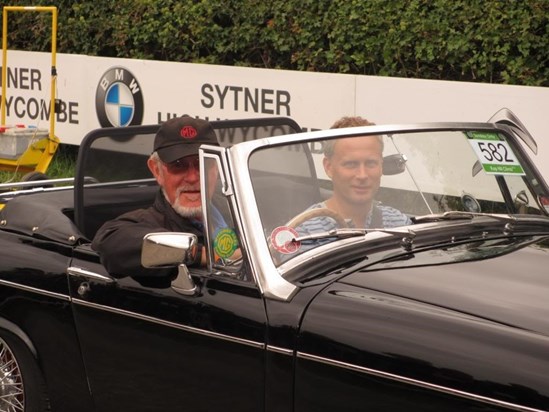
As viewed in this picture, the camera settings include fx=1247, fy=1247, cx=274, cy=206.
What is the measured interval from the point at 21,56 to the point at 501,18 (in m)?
6.87

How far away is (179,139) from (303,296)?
1065 millimetres

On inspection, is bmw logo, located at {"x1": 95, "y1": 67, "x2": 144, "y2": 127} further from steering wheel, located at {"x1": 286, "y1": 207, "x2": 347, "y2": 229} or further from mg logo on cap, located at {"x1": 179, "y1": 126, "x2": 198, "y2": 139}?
steering wheel, located at {"x1": 286, "y1": 207, "x2": 347, "y2": 229}

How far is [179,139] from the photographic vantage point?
480 cm

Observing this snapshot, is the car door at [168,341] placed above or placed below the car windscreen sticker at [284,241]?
below

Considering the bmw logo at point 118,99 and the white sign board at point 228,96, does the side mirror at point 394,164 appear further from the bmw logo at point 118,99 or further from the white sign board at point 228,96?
the bmw logo at point 118,99

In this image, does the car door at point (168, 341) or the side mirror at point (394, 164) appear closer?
the car door at point (168, 341)

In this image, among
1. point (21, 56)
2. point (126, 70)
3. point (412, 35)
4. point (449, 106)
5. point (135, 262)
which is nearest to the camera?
point (135, 262)

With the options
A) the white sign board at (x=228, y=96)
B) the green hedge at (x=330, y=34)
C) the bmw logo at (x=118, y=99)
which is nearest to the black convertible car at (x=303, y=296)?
the white sign board at (x=228, y=96)

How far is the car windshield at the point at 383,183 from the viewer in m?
4.30

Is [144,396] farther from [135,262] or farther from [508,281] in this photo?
[508,281]

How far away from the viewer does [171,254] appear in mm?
4125

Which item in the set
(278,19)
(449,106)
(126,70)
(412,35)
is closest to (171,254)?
(449,106)

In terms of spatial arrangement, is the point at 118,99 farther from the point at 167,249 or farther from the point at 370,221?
the point at 167,249

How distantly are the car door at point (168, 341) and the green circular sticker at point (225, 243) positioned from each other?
10cm
